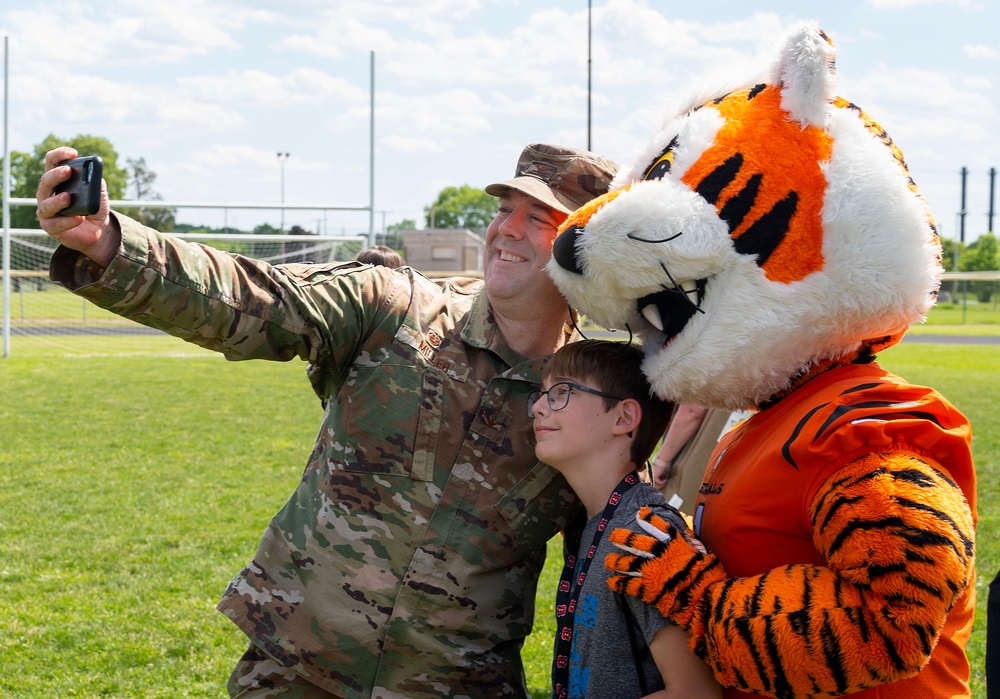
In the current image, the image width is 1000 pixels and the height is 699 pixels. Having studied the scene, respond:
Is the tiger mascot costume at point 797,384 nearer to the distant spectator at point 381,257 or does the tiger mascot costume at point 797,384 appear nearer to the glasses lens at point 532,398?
the glasses lens at point 532,398

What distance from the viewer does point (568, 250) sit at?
211 cm

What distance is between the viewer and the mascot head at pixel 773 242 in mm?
1936

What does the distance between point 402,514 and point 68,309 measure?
977 inches

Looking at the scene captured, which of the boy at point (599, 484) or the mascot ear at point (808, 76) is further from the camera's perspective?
the boy at point (599, 484)

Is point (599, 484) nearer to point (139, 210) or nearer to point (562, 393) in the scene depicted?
point (562, 393)

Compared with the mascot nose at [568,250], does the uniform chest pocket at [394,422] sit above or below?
below

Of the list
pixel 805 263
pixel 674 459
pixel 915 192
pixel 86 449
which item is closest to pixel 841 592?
pixel 805 263

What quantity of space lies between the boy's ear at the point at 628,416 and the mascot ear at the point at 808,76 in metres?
0.75

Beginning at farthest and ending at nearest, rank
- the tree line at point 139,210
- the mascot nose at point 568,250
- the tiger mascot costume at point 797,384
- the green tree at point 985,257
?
the green tree at point 985,257 < the tree line at point 139,210 < the mascot nose at point 568,250 < the tiger mascot costume at point 797,384

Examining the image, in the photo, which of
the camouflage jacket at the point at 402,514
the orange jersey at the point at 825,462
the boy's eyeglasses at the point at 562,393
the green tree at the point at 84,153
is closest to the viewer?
the orange jersey at the point at 825,462

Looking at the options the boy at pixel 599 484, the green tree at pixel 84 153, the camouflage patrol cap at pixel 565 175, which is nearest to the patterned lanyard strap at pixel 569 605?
the boy at pixel 599 484

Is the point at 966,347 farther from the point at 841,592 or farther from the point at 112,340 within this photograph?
the point at 841,592

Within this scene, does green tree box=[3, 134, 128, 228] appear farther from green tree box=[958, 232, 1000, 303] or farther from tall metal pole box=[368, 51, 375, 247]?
green tree box=[958, 232, 1000, 303]

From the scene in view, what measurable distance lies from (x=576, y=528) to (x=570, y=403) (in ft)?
1.73
